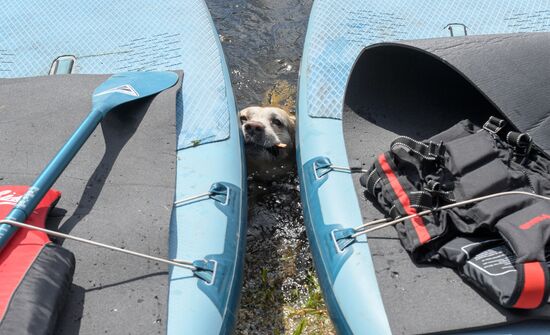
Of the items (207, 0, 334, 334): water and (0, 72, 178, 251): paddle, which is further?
(207, 0, 334, 334): water

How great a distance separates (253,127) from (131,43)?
2.77 feet

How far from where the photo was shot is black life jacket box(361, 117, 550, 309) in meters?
1.78

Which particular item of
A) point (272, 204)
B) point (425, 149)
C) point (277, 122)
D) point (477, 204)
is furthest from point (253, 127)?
point (477, 204)

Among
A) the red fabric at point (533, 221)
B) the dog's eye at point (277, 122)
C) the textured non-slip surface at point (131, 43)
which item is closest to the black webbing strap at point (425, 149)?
the red fabric at point (533, 221)

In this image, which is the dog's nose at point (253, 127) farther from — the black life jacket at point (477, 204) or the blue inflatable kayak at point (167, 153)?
the black life jacket at point (477, 204)

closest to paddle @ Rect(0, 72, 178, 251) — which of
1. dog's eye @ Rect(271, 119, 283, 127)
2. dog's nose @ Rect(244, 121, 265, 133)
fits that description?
dog's nose @ Rect(244, 121, 265, 133)

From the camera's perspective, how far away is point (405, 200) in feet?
7.22

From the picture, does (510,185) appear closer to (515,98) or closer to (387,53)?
(515,98)

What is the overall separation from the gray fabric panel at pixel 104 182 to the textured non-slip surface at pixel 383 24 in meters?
0.84

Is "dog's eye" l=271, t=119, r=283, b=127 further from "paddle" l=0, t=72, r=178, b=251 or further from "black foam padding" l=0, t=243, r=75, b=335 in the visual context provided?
"black foam padding" l=0, t=243, r=75, b=335

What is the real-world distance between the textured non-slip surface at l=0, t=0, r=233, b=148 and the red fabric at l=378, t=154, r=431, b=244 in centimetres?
79

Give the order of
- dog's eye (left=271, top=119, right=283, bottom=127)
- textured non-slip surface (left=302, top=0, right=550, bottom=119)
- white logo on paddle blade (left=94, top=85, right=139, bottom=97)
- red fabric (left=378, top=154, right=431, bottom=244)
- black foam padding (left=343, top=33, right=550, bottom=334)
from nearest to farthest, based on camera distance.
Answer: red fabric (left=378, top=154, right=431, bottom=244) → black foam padding (left=343, top=33, right=550, bottom=334) → white logo on paddle blade (left=94, top=85, right=139, bottom=97) → textured non-slip surface (left=302, top=0, right=550, bottom=119) → dog's eye (left=271, top=119, right=283, bottom=127)

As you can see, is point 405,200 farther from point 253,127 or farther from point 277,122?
point 277,122

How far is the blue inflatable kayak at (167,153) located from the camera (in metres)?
1.89
